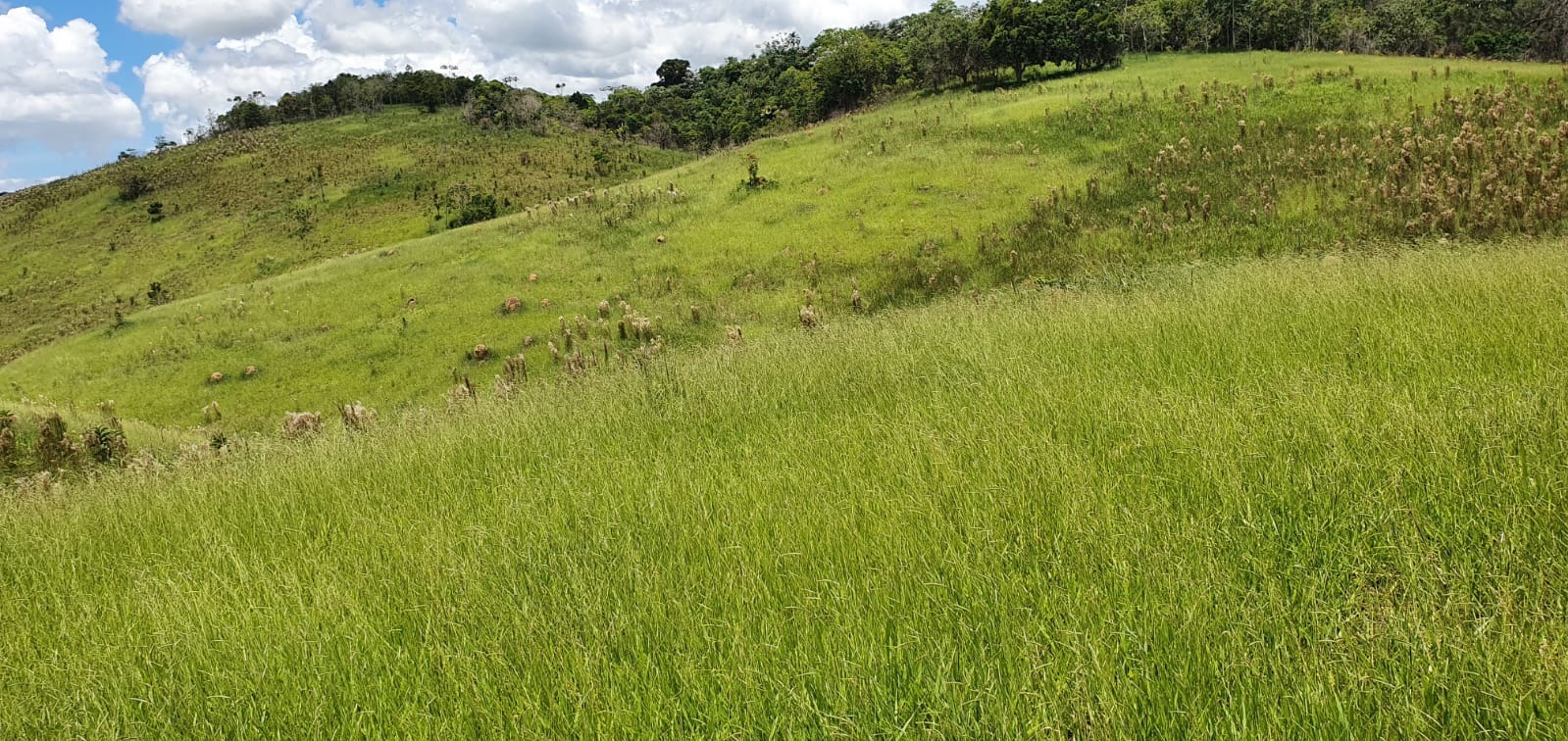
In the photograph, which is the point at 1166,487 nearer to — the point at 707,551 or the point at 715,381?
the point at 707,551

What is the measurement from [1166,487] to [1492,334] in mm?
3537

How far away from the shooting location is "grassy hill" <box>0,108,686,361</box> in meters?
42.3

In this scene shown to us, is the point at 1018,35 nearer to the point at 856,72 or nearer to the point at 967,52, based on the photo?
the point at 967,52

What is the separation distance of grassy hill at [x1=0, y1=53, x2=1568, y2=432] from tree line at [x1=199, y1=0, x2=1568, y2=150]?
17855mm

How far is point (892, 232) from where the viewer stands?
1989cm

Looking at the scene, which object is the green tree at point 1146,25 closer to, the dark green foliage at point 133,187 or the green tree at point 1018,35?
the green tree at point 1018,35

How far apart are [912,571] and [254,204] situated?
→ 223 feet

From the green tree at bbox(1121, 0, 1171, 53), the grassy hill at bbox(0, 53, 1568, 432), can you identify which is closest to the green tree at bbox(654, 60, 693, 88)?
the green tree at bbox(1121, 0, 1171, 53)

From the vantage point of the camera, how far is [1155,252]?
15719 mm

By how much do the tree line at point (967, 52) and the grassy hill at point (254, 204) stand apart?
1264 centimetres

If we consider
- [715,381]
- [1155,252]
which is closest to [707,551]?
[715,381]

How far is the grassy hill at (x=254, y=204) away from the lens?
139 feet

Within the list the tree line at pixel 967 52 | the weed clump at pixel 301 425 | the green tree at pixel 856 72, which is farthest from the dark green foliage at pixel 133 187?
the weed clump at pixel 301 425

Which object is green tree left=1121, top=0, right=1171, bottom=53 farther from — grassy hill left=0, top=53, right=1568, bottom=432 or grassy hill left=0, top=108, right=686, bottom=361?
grassy hill left=0, top=108, right=686, bottom=361
